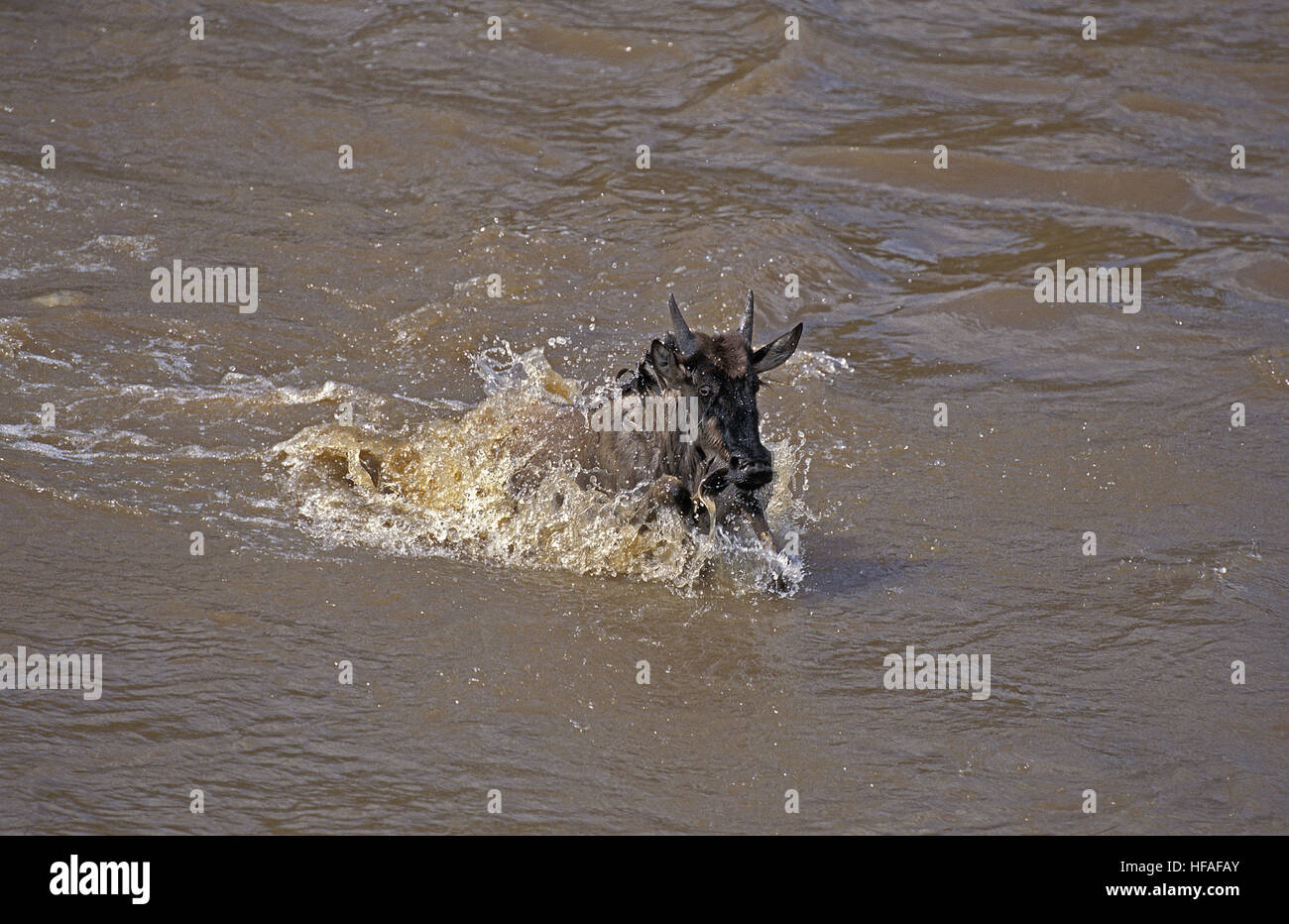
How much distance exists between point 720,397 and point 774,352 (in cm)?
43

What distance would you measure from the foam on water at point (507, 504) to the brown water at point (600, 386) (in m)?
0.03

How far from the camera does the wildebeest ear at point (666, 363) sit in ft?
22.9

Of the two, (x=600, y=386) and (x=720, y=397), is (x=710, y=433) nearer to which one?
(x=720, y=397)

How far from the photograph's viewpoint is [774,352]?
281 inches

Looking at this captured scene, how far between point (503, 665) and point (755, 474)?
1.46 metres

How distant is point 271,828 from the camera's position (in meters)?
5.37
